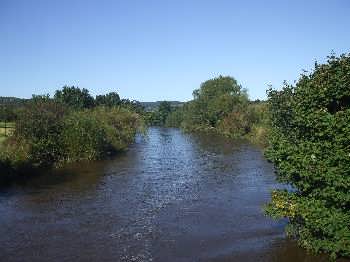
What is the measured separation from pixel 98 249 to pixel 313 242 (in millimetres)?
8262

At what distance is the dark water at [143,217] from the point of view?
17.2 meters

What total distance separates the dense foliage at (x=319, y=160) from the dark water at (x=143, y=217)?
1884 millimetres

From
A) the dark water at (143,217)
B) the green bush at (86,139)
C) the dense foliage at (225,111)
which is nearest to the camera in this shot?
the dark water at (143,217)

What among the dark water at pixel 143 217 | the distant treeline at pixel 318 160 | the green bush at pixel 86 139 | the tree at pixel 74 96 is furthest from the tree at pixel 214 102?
the distant treeline at pixel 318 160

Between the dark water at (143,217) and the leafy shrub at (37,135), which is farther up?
the leafy shrub at (37,135)

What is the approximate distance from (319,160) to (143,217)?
10350 mm

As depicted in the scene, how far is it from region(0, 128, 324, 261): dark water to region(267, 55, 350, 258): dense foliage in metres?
1.88

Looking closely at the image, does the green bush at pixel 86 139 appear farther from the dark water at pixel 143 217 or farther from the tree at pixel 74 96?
the tree at pixel 74 96

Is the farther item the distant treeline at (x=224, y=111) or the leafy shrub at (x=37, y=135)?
the distant treeline at (x=224, y=111)

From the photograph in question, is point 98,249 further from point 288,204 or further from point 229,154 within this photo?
point 229,154

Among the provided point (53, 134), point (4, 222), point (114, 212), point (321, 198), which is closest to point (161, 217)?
point (114, 212)

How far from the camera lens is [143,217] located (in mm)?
22047

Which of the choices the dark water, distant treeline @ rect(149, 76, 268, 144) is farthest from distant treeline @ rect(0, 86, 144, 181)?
distant treeline @ rect(149, 76, 268, 144)

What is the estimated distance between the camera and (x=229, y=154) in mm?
48312
